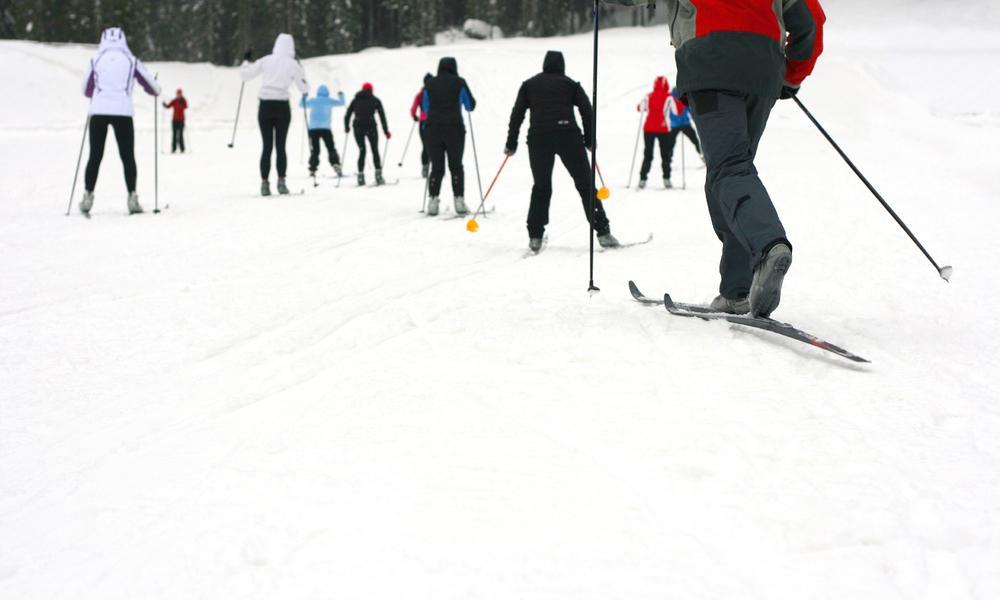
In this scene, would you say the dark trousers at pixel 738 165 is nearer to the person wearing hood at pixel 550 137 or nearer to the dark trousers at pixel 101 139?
the person wearing hood at pixel 550 137

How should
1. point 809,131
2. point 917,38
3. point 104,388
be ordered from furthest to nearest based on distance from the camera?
point 917,38 < point 809,131 < point 104,388

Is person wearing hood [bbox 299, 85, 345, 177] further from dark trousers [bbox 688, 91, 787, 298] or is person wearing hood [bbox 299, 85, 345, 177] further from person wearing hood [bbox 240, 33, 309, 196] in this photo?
dark trousers [bbox 688, 91, 787, 298]

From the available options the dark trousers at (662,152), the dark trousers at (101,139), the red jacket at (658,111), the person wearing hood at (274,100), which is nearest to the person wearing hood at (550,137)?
the dark trousers at (101,139)

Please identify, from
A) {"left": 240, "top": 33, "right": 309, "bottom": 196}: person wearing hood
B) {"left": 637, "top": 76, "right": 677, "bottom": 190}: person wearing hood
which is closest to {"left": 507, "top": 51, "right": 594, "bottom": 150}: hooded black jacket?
{"left": 240, "top": 33, "right": 309, "bottom": 196}: person wearing hood

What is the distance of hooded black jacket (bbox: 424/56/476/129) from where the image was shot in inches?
361

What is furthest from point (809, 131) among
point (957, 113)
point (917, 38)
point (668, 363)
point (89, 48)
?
point (89, 48)

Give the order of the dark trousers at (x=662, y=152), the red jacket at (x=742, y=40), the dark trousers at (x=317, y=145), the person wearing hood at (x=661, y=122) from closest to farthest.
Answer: the red jacket at (x=742, y=40) → the dark trousers at (x=662, y=152) → the person wearing hood at (x=661, y=122) → the dark trousers at (x=317, y=145)

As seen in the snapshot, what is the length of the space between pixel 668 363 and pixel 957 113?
84.4 feet

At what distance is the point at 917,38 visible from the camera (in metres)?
41.7

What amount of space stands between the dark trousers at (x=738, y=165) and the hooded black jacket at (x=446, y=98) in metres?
5.62

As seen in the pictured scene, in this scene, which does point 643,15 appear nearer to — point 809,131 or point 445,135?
point 809,131

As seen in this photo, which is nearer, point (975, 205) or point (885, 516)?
point (885, 516)

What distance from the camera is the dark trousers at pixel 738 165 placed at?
138 inches

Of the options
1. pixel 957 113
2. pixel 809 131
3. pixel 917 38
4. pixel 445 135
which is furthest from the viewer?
pixel 917 38
